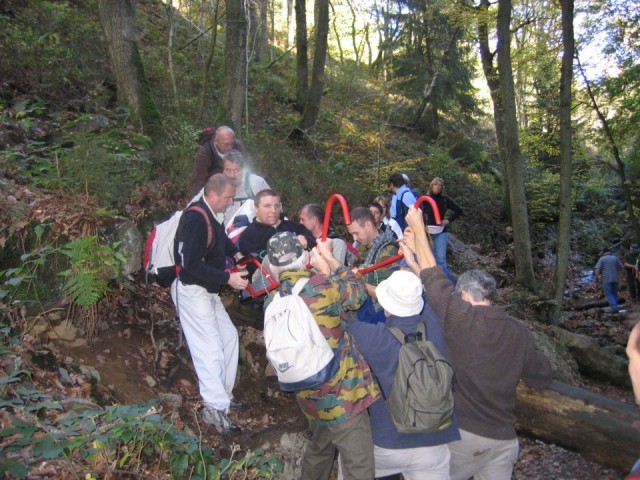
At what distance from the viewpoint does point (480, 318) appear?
336cm

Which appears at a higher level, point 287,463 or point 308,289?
point 308,289

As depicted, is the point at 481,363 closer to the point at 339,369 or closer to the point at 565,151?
the point at 339,369

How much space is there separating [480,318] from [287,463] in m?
2.51

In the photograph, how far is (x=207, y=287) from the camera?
458 centimetres

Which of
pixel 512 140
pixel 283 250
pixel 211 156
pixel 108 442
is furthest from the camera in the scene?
pixel 512 140

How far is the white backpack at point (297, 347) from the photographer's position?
302 centimetres

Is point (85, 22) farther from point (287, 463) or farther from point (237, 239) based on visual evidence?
point (287, 463)

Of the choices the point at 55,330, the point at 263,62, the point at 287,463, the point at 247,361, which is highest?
the point at 263,62

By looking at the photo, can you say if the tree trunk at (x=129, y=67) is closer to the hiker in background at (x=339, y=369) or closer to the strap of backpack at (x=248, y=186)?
the strap of backpack at (x=248, y=186)

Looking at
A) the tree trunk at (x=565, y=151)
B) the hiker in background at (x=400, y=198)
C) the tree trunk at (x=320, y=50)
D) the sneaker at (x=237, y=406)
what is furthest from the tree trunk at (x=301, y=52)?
the sneaker at (x=237, y=406)

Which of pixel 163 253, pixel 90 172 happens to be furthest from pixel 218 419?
pixel 90 172

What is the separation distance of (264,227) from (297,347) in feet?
8.77

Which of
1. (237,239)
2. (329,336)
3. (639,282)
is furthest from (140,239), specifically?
(639,282)

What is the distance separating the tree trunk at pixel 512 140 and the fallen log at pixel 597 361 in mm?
3245
